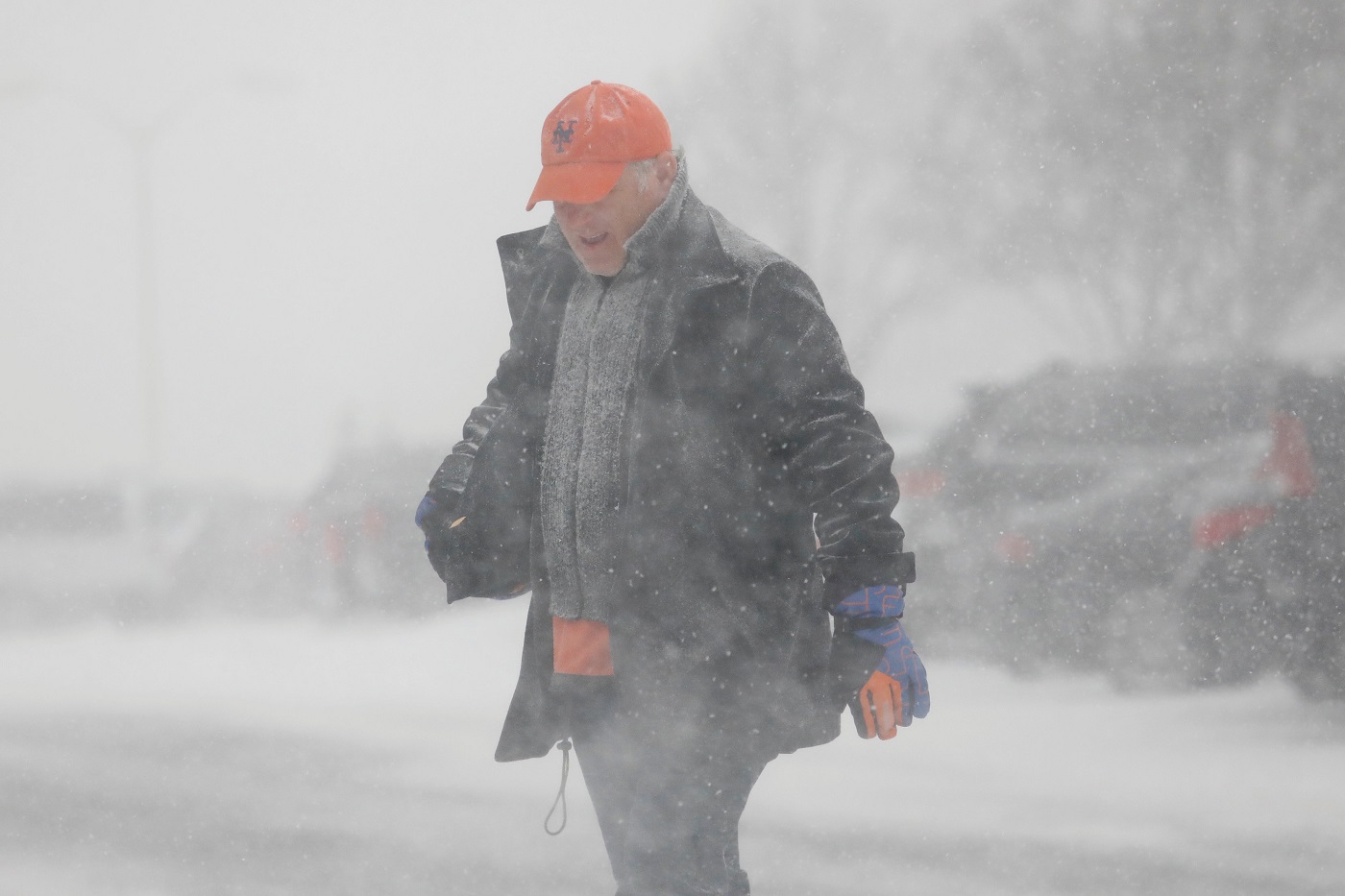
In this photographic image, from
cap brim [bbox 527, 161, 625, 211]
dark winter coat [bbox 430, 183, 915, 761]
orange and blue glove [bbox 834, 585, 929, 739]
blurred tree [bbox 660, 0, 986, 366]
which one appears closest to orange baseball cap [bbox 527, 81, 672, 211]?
cap brim [bbox 527, 161, 625, 211]

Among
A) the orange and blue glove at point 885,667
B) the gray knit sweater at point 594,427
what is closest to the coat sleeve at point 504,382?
the gray knit sweater at point 594,427

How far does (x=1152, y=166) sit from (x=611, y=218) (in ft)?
21.4

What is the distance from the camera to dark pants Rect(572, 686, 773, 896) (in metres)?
2.51

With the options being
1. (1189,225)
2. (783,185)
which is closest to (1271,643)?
(1189,225)

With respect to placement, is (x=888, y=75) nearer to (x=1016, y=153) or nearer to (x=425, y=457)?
(x=1016, y=153)

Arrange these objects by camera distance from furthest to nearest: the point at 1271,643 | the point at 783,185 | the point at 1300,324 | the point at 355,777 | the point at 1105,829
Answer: the point at 783,185 → the point at 1300,324 → the point at 1271,643 → the point at 355,777 → the point at 1105,829

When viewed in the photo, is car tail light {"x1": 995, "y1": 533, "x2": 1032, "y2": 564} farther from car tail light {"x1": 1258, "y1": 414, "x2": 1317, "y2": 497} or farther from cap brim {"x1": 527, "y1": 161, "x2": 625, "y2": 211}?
cap brim {"x1": 527, "y1": 161, "x2": 625, "y2": 211}

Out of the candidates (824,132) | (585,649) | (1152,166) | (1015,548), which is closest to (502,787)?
(1015,548)

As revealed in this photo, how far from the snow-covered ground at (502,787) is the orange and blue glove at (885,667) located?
5.66ft

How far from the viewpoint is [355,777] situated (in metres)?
5.42

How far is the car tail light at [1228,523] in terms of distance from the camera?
20.6ft

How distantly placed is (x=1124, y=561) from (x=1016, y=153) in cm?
251

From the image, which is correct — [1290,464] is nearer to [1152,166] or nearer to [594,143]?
[1152,166]

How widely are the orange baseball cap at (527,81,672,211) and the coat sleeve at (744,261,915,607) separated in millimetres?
265
